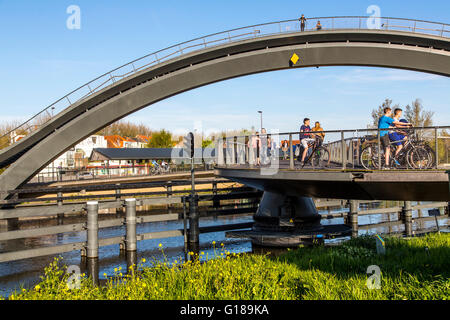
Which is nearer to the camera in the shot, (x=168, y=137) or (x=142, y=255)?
(x=142, y=255)

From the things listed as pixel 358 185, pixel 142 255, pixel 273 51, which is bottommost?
pixel 142 255

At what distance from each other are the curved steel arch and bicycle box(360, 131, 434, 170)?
14677 mm

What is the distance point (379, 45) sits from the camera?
24.7m

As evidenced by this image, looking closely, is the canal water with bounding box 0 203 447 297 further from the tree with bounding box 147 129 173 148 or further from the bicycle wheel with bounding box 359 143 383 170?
the tree with bounding box 147 129 173 148

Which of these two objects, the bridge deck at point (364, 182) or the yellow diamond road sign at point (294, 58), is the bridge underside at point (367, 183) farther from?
the yellow diamond road sign at point (294, 58)

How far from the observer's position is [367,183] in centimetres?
1112

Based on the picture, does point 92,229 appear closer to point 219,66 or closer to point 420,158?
point 420,158

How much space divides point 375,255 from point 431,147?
3.30 meters

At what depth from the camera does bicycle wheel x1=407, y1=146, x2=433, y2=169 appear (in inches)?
428

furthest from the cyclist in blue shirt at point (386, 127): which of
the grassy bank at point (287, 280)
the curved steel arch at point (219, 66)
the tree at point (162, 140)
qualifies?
the tree at point (162, 140)
